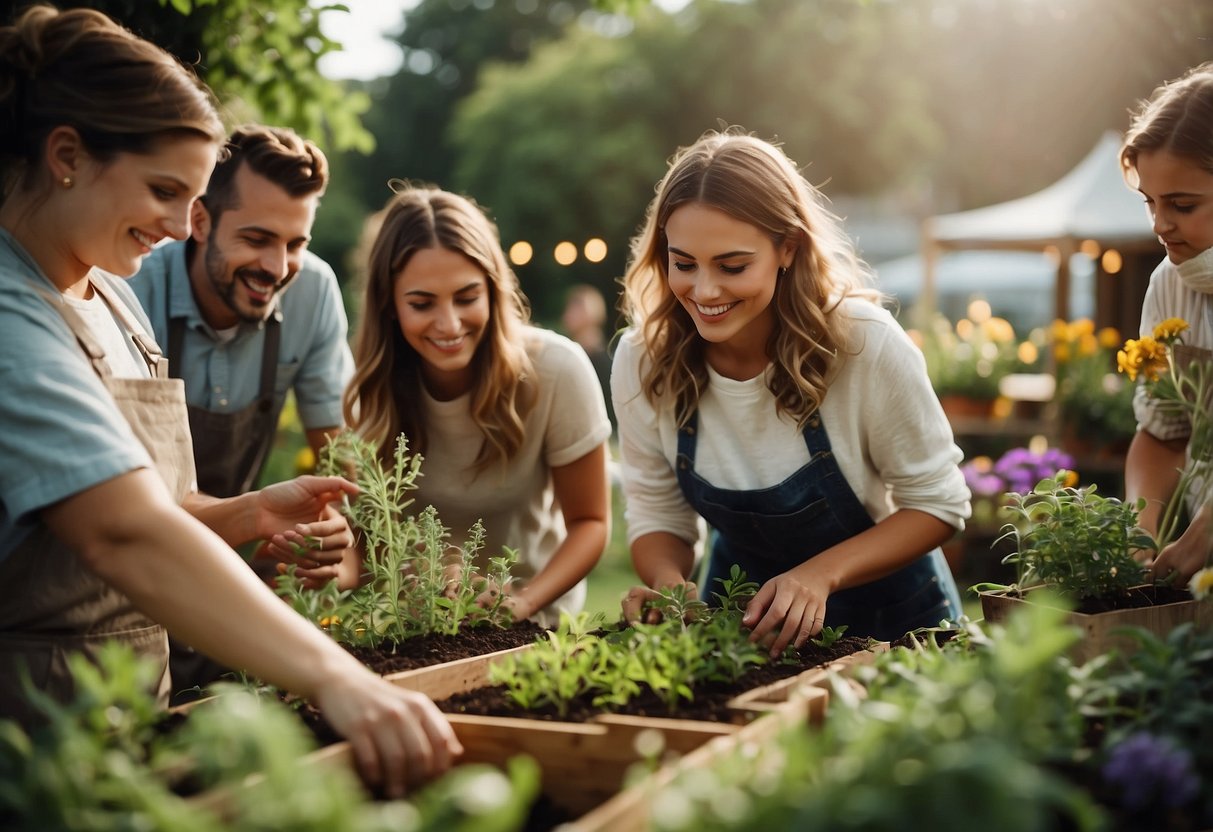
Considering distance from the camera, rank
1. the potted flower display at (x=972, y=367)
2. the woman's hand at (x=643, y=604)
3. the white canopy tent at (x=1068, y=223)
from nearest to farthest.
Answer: the woman's hand at (x=643, y=604) → the potted flower display at (x=972, y=367) → the white canopy tent at (x=1068, y=223)

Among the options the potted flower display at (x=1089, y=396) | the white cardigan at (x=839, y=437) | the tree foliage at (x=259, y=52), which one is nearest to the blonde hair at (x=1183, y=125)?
the white cardigan at (x=839, y=437)

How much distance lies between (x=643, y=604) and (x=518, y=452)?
2.78 ft

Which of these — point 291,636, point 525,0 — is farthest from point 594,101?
point 291,636

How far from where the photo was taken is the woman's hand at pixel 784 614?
1.91 metres

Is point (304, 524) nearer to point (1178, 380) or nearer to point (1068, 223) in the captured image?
point (1178, 380)

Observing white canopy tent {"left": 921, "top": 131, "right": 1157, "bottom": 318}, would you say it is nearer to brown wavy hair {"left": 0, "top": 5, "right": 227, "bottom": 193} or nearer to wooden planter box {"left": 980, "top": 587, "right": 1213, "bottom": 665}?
wooden planter box {"left": 980, "top": 587, "right": 1213, "bottom": 665}

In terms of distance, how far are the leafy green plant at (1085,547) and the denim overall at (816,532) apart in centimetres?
56

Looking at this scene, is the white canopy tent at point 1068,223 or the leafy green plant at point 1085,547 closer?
the leafy green plant at point 1085,547

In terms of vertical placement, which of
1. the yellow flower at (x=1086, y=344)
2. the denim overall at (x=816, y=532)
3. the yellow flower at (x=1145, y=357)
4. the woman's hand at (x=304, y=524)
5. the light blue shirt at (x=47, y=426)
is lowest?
the yellow flower at (x=1086, y=344)

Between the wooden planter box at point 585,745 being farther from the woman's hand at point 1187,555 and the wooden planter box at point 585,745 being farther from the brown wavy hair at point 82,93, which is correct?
the brown wavy hair at point 82,93

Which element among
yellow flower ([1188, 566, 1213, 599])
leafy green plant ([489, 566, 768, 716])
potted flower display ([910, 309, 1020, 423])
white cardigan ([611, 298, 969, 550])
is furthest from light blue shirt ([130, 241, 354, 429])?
potted flower display ([910, 309, 1020, 423])

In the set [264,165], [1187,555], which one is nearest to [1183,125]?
[1187,555]

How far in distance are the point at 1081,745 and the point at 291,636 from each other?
988mm

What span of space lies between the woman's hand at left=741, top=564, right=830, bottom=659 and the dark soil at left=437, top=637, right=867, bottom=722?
0.07m
